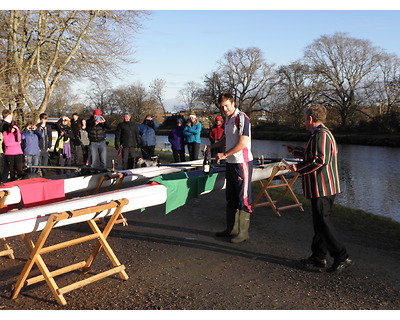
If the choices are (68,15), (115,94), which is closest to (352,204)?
(68,15)

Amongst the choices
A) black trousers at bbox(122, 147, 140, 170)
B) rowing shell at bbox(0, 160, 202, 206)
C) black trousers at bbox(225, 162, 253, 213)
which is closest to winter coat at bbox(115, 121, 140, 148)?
black trousers at bbox(122, 147, 140, 170)

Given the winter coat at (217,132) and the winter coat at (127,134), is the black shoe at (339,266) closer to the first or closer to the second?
the winter coat at (217,132)

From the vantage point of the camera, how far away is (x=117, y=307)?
3699mm

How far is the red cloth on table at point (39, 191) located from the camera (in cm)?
499

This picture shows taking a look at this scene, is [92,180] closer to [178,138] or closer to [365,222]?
[365,222]

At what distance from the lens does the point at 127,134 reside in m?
11.7

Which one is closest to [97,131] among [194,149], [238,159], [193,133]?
[193,133]

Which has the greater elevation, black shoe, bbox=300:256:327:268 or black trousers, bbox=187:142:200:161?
black trousers, bbox=187:142:200:161

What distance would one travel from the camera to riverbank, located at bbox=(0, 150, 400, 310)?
3822mm

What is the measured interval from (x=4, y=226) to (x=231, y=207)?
118 inches

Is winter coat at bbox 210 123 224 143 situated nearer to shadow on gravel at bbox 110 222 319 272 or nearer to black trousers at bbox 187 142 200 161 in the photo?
black trousers at bbox 187 142 200 161

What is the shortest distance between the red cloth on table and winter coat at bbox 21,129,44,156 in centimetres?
591

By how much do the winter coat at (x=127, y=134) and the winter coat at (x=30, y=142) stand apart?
2238 millimetres

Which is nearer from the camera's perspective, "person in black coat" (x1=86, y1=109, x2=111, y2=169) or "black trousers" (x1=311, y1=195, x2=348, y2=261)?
"black trousers" (x1=311, y1=195, x2=348, y2=261)
